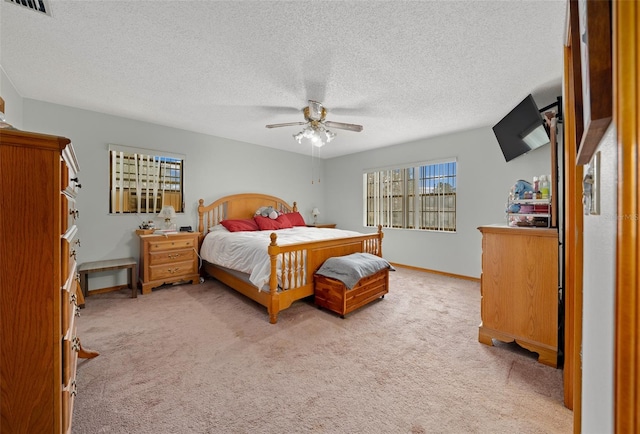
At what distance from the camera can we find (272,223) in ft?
15.6

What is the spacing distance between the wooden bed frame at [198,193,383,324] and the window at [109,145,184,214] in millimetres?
510

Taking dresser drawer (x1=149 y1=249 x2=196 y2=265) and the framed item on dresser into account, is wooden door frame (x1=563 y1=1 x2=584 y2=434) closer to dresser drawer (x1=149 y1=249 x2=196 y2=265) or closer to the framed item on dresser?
the framed item on dresser

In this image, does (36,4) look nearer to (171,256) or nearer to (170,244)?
(170,244)

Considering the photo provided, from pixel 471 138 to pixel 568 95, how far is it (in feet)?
9.91

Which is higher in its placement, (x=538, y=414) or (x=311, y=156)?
(x=311, y=156)

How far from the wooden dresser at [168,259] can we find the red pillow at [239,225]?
515mm

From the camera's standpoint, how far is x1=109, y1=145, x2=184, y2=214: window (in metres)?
3.67

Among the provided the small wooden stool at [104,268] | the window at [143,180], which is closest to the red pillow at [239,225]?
the window at [143,180]

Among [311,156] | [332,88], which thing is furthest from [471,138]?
[311,156]

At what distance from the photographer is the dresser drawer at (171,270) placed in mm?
3541

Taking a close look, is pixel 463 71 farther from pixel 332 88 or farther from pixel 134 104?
pixel 134 104

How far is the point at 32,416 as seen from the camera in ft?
3.17

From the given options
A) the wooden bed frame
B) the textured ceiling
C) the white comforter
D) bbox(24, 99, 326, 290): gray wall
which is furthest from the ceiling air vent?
the white comforter

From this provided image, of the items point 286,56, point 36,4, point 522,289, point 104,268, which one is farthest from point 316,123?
point 104,268
